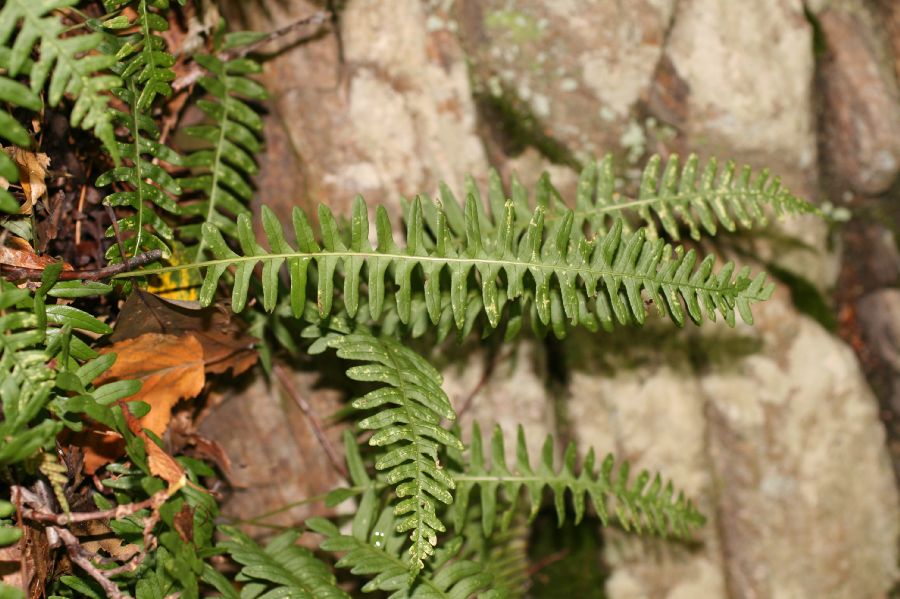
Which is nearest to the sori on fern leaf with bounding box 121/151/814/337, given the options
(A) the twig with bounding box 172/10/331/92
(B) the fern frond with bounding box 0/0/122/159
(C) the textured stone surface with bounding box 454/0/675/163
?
(B) the fern frond with bounding box 0/0/122/159

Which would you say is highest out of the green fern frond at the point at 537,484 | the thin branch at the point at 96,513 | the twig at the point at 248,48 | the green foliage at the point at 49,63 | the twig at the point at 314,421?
the twig at the point at 248,48

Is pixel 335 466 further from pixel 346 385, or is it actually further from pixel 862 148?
pixel 862 148

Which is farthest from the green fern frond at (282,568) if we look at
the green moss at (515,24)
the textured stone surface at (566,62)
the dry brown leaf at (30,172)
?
the green moss at (515,24)

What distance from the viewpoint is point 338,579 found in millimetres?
3127

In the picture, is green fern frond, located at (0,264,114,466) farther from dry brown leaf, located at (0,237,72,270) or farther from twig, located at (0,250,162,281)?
dry brown leaf, located at (0,237,72,270)

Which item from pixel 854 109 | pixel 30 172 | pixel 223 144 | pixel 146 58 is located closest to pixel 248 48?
pixel 223 144

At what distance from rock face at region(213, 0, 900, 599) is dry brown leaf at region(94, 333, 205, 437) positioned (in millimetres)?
568

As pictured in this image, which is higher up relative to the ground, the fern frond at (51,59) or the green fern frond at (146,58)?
the green fern frond at (146,58)

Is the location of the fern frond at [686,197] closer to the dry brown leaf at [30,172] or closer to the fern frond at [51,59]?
the fern frond at [51,59]

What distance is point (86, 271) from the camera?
244cm

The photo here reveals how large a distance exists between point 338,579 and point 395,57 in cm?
223

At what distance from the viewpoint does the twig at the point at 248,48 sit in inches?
121

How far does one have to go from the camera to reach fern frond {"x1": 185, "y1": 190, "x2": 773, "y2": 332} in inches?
96.9

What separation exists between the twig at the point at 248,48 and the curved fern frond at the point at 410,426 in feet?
4.01
